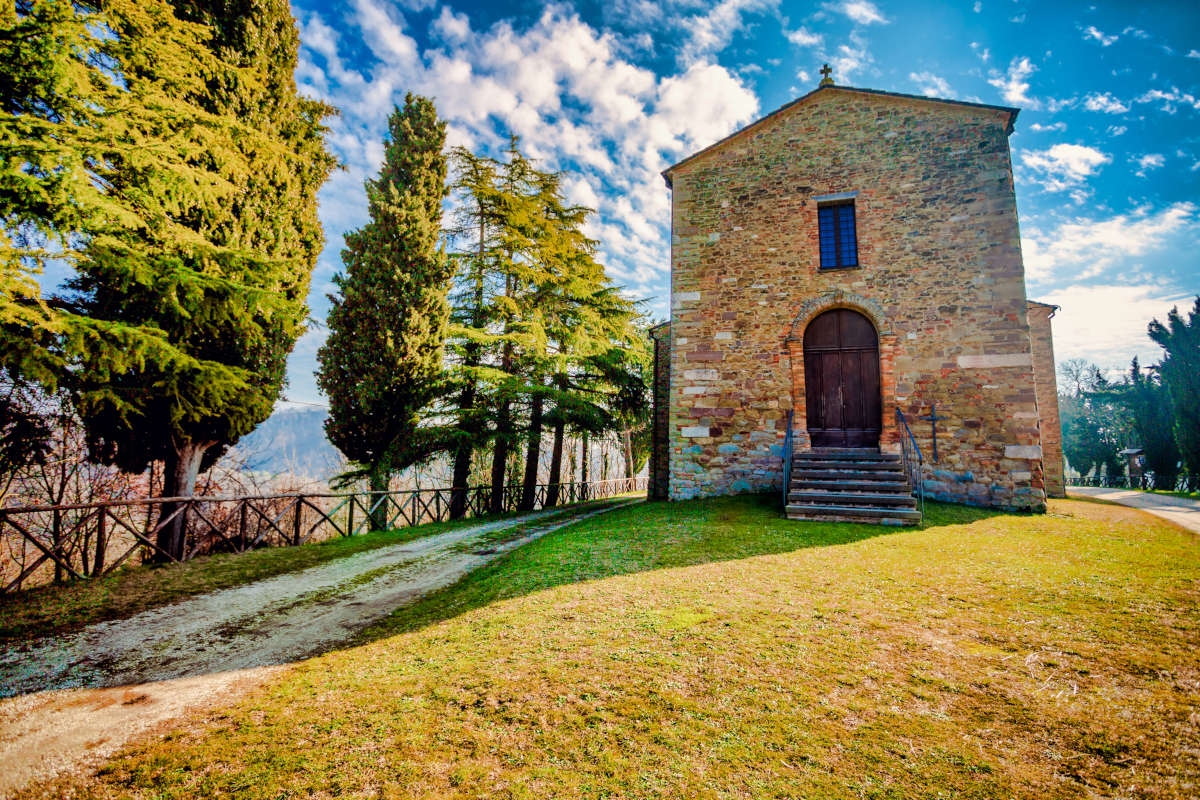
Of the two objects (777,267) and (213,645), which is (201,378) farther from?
(777,267)

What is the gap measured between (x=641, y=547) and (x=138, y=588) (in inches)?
247

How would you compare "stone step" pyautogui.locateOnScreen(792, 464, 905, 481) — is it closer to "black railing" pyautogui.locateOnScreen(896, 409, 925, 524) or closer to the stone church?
the stone church

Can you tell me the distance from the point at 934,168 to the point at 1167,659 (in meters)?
10.0

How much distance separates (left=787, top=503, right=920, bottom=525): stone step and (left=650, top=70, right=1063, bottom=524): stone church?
26cm

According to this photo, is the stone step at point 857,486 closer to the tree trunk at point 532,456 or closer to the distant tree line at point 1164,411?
the tree trunk at point 532,456

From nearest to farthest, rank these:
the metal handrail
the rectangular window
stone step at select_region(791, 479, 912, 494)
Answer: stone step at select_region(791, 479, 912, 494)
the metal handrail
the rectangular window

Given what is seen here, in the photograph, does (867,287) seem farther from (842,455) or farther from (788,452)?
(788,452)

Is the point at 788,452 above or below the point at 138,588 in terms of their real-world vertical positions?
above

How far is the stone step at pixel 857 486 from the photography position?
26.3 ft

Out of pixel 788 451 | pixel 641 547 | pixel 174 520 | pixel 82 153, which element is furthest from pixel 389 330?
pixel 788 451

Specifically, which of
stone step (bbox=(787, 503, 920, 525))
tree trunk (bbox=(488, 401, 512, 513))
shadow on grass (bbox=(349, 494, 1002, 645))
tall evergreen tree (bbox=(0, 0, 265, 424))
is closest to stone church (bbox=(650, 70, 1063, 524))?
stone step (bbox=(787, 503, 920, 525))

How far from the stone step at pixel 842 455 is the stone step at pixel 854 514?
1520 millimetres

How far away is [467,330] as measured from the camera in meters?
12.0

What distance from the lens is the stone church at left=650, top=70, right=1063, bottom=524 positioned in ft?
29.1
